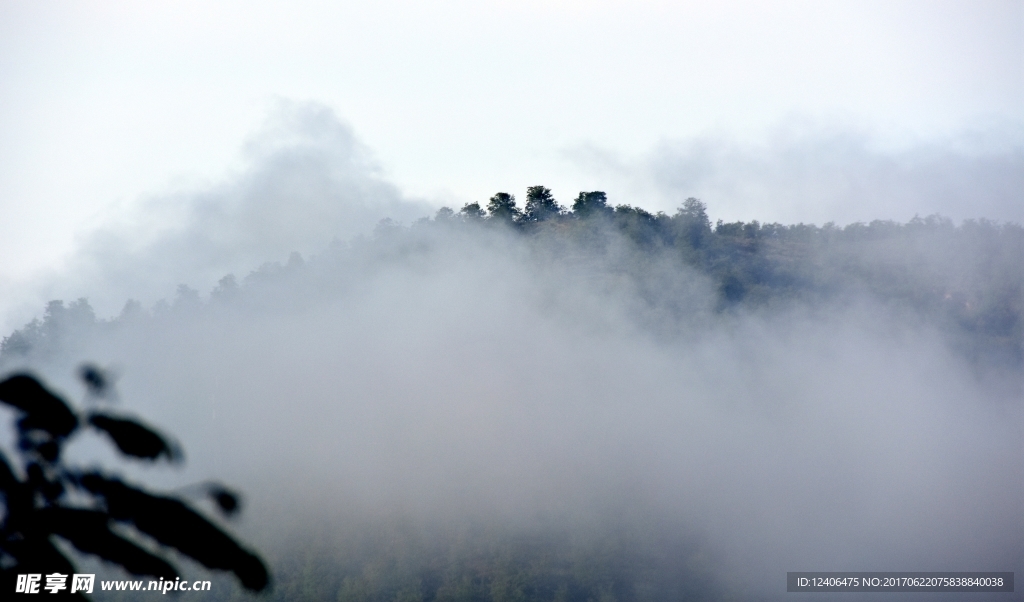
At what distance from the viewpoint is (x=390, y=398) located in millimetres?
87438

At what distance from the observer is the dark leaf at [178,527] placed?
631cm

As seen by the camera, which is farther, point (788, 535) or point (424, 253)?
point (424, 253)

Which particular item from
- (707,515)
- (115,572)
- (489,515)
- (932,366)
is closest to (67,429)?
(115,572)

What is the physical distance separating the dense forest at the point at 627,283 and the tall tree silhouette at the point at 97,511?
6172 cm

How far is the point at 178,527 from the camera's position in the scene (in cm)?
642

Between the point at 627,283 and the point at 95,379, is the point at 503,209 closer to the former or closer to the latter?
the point at 627,283

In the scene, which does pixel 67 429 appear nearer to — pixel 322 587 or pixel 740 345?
pixel 322 587

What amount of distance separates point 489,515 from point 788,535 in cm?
2230

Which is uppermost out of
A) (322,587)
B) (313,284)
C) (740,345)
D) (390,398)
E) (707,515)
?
(313,284)

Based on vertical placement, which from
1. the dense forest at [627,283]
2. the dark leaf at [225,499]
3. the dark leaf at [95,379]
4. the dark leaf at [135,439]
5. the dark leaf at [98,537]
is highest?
the dense forest at [627,283]

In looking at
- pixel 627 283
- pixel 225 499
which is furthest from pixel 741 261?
pixel 225 499

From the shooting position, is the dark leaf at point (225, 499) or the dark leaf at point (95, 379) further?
the dark leaf at point (225, 499)

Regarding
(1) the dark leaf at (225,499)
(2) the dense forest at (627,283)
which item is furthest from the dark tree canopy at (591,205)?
(1) the dark leaf at (225,499)

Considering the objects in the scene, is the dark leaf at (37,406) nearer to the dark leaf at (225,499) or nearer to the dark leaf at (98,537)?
the dark leaf at (98,537)
